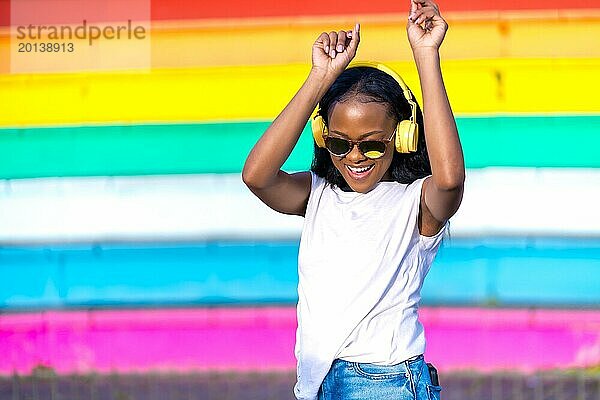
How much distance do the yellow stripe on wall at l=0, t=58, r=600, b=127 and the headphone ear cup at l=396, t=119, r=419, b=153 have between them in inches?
66.6

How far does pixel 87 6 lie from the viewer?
4.05 meters

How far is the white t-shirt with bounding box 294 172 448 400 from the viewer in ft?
7.16

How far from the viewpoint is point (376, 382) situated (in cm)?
216

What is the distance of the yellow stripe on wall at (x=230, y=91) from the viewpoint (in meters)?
3.93

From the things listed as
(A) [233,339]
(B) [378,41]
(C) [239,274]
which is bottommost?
(A) [233,339]

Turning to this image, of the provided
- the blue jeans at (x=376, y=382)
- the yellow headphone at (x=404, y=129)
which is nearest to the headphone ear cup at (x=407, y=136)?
the yellow headphone at (x=404, y=129)

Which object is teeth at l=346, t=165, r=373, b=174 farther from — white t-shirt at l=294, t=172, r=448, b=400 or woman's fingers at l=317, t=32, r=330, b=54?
woman's fingers at l=317, t=32, r=330, b=54

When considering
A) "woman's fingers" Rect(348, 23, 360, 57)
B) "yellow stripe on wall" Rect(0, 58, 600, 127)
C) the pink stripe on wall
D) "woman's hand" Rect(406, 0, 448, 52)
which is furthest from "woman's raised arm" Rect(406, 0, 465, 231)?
the pink stripe on wall

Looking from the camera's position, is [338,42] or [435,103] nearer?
[435,103]

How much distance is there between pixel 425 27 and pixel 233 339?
2.15m

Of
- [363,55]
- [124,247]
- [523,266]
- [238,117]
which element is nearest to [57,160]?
[124,247]

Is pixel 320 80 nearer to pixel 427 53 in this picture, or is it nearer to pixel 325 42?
pixel 325 42

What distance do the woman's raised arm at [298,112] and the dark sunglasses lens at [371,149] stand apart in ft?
0.40

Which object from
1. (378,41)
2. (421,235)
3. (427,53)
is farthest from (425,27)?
(378,41)
